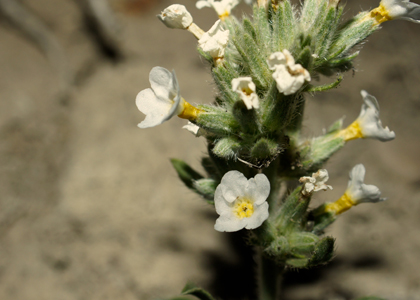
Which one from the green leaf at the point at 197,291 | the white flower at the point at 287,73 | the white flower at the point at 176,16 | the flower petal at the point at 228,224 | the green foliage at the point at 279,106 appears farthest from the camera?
the green leaf at the point at 197,291

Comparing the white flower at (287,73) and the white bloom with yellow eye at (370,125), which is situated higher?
the white flower at (287,73)

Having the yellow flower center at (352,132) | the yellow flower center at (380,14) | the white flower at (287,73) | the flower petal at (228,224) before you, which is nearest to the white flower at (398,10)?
the yellow flower center at (380,14)

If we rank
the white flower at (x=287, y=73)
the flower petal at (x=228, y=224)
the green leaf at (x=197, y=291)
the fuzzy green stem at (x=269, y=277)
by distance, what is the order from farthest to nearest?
the fuzzy green stem at (x=269, y=277) → the green leaf at (x=197, y=291) → the flower petal at (x=228, y=224) → the white flower at (x=287, y=73)

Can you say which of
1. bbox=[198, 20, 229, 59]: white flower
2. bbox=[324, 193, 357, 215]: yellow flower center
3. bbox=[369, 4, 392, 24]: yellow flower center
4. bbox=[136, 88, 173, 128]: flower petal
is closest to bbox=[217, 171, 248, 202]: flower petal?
bbox=[136, 88, 173, 128]: flower petal

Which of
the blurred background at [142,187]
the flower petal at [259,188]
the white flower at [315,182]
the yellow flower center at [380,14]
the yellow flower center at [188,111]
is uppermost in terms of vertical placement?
the yellow flower center at [380,14]

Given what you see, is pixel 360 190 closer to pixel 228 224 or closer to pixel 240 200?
pixel 240 200

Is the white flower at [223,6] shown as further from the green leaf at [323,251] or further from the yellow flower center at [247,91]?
the green leaf at [323,251]

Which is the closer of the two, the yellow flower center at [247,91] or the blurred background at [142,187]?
the yellow flower center at [247,91]
